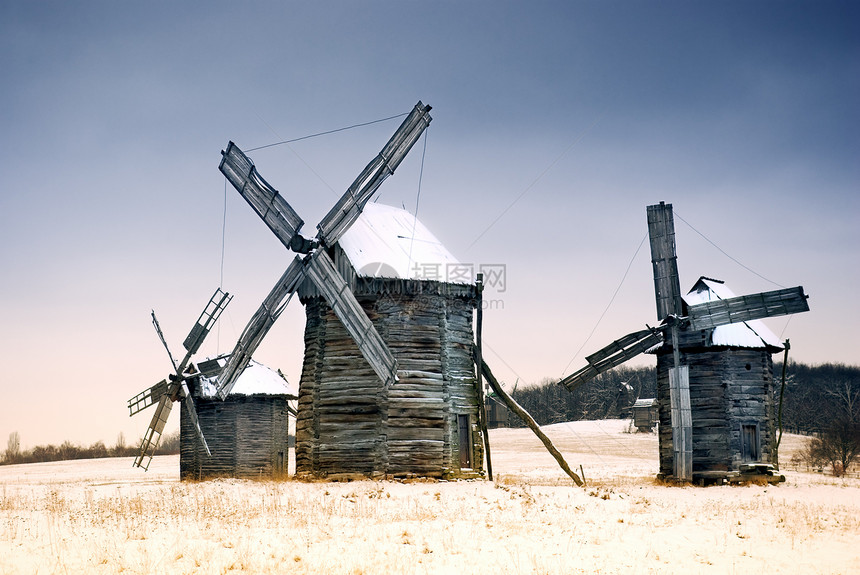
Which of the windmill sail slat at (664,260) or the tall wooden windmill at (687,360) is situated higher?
the windmill sail slat at (664,260)

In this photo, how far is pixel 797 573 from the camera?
36.2 ft

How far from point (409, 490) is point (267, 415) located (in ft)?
49.9

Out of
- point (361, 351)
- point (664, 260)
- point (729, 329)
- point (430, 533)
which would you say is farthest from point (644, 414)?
point (430, 533)

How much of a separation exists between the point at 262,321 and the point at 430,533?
1160cm

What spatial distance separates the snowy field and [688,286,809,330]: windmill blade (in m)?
6.42

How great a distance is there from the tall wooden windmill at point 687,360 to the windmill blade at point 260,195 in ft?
35.2

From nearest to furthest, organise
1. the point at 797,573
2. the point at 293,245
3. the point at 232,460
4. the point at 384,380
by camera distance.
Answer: the point at 797,573 → the point at 384,380 → the point at 293,245 → the point at 232,460

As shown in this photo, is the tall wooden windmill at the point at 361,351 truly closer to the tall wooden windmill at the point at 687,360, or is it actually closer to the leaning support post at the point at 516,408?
the leaning support post at the point at 516,408

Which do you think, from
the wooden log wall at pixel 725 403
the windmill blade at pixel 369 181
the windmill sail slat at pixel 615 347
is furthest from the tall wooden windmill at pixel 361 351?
the wooden log wall at pixel 725 403

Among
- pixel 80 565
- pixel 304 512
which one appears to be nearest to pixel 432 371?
pixel 304 512

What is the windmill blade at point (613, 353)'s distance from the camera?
24.5m

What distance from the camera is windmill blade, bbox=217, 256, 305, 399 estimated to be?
2289 centimetres

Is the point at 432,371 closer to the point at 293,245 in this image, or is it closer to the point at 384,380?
the point at 384,380

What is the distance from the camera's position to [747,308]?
2422 centimetres
